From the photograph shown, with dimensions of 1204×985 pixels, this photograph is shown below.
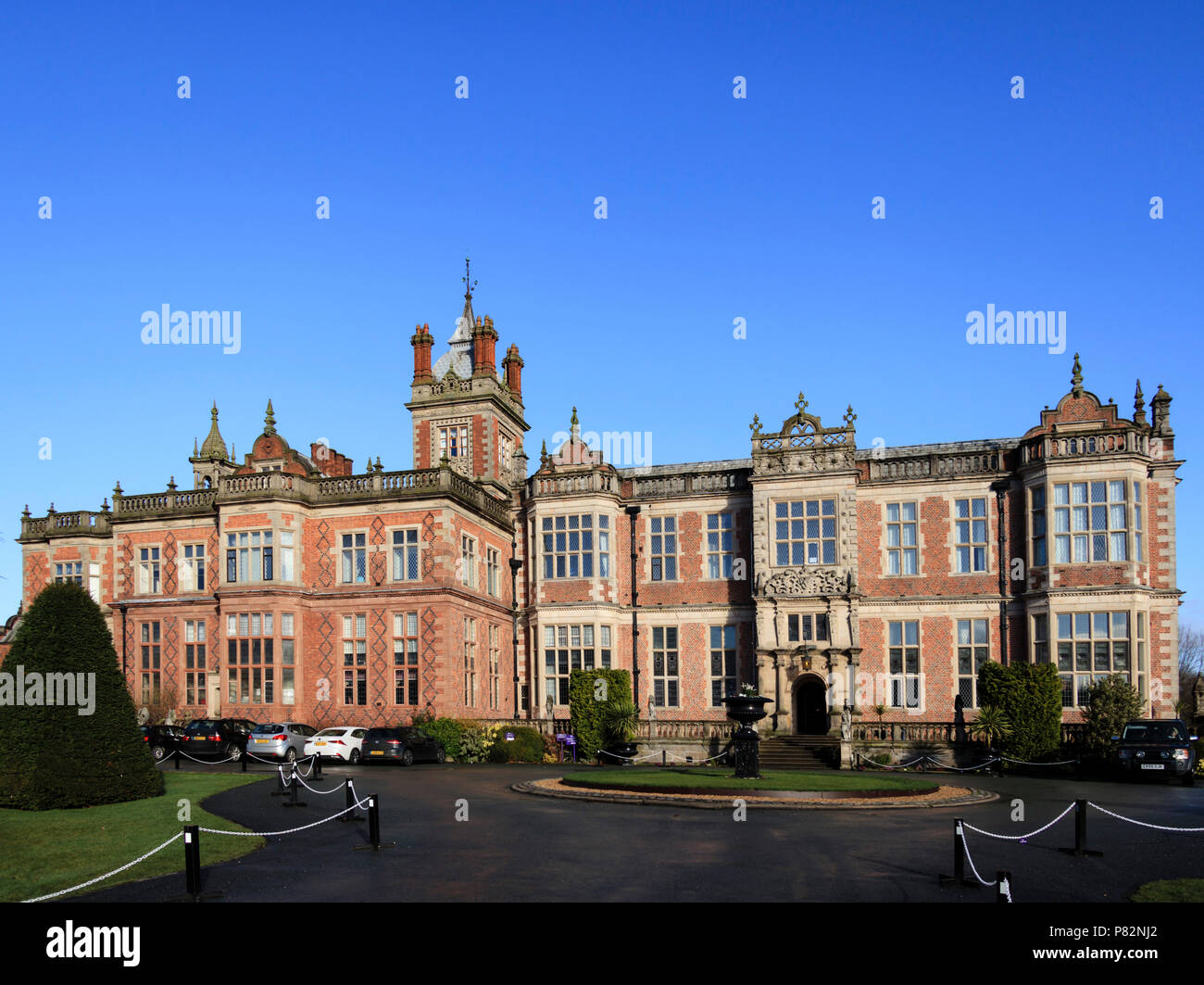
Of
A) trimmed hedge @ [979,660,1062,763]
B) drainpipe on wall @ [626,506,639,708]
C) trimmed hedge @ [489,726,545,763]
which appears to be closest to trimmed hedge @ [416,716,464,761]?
trimmed hedge @ [489,726,545,763]

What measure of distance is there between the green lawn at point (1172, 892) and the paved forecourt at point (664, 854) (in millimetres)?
270

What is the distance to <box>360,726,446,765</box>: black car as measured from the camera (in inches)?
1325

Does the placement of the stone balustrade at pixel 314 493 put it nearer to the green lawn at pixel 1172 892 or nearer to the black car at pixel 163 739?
the black car at pixel 163 739

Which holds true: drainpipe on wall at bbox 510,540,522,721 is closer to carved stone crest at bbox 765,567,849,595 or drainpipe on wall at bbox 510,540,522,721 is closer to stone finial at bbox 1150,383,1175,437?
carved stone crest at bbox 765,567,849,595

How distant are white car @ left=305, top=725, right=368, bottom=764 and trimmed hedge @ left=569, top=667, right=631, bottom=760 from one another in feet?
25.7

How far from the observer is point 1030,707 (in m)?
33.7

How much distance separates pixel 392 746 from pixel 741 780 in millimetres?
13478

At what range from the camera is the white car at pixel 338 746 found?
34.2 metres
